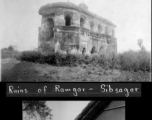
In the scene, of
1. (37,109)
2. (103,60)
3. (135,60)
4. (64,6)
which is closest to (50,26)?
(64,6)

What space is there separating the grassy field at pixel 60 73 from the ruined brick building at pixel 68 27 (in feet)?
1.14

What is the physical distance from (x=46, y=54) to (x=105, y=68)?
3.86ft

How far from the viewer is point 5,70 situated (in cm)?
501

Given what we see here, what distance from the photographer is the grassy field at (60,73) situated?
497 centimetres

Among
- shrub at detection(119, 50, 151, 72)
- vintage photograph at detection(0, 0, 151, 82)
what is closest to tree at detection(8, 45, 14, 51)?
vintage photograph at detection(0, 0, 151, 82)

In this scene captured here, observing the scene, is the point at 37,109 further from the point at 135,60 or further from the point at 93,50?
the point at 135,60

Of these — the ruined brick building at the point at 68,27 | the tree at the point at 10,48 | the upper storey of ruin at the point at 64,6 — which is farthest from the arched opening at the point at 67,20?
the tree at the point at 10,48

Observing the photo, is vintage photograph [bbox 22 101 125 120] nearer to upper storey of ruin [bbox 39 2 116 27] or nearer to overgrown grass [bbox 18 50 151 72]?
overgrown grass [bbox 18 50 151 72]

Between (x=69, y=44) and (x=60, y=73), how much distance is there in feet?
1.92

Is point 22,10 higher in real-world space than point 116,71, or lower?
higher

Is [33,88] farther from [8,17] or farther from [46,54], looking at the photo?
[8,17]

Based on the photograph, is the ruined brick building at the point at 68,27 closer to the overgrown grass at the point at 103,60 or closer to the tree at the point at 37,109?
the overgrown grass at the point at 103,60

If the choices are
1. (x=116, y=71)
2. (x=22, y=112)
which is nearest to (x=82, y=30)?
(x=116, y=71)

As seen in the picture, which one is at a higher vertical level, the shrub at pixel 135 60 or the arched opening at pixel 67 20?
the arched opening at pixel 67 20
